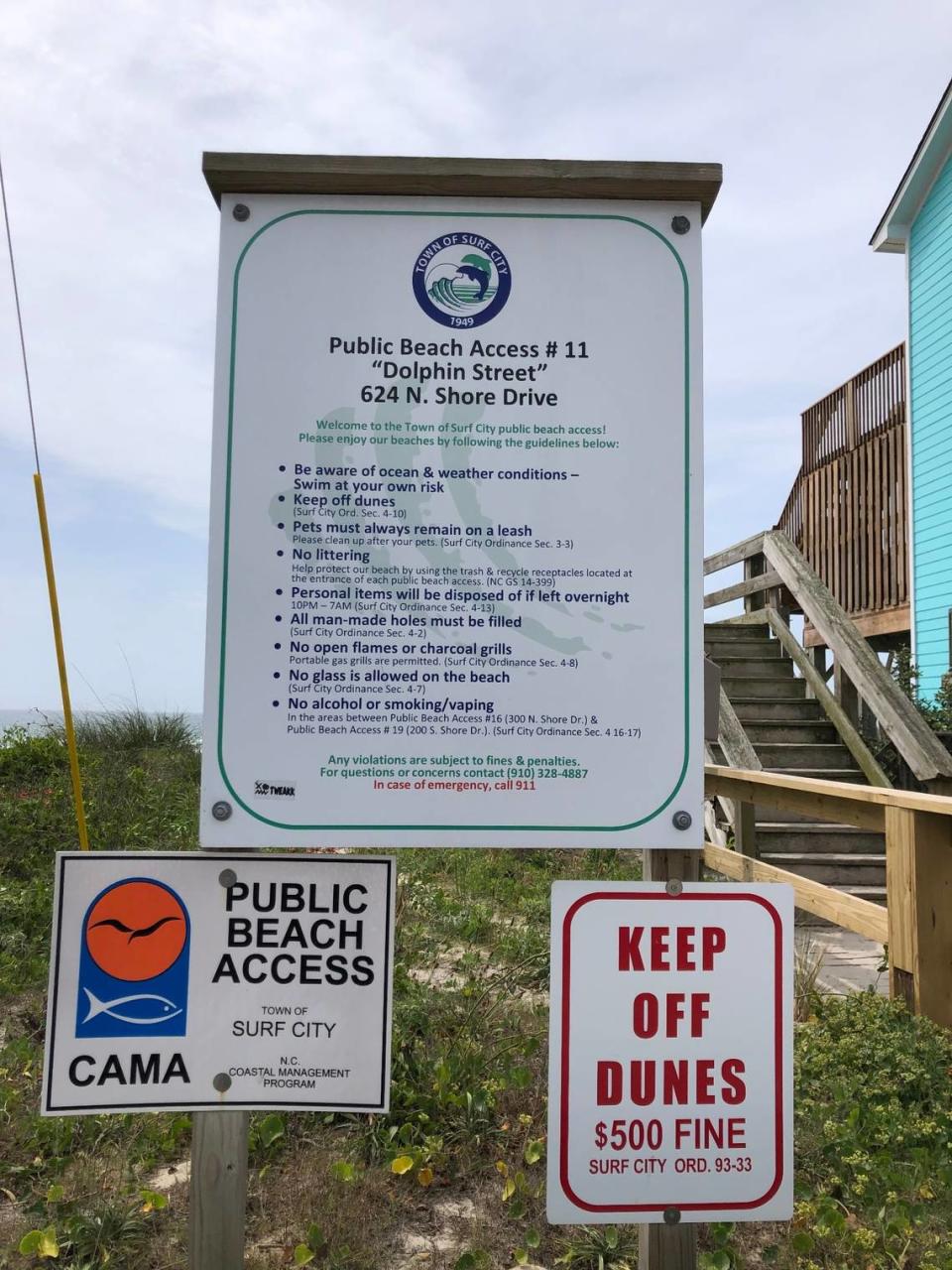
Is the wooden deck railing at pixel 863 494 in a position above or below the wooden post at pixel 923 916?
above

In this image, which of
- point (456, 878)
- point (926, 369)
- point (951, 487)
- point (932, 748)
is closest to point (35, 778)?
point (456, 878)

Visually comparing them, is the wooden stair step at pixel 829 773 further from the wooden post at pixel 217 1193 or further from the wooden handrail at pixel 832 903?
the wooden post at pixel 217 1193

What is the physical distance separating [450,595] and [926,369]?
39.1ft

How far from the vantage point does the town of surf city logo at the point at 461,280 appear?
2.23m

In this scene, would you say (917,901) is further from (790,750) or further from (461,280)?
(790,750)

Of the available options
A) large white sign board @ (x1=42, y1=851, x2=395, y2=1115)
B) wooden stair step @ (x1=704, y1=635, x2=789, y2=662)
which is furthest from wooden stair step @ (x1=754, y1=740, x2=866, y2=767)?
large white sign board @ (x1=42, y1=851, x2=395, y2=1115)

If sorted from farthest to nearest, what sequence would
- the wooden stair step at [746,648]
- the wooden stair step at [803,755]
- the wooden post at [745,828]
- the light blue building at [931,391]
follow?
the light blue building at [931,391]
the wooden stair step at [746,648]
the wooden stair step at [803,755]
the wooden post at [745,828]

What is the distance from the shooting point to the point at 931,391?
1208 centimetres

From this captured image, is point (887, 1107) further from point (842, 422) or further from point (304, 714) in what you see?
point (842, 422)

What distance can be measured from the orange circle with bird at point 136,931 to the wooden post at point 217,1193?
0.35 meters

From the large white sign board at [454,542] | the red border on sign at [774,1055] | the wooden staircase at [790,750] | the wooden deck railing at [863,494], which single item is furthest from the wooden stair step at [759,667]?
the large white sign board at [454,542]

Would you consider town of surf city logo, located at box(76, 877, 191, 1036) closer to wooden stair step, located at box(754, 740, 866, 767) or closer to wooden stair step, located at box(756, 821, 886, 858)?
wooden stair step, located at box(756, 821, 886, 858)

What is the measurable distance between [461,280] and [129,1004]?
1719 mm

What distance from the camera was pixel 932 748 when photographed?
661cm
